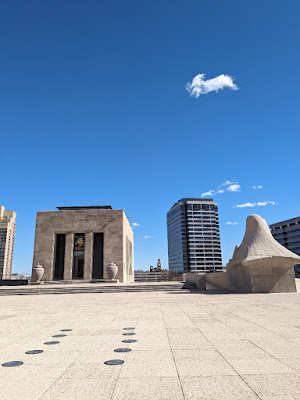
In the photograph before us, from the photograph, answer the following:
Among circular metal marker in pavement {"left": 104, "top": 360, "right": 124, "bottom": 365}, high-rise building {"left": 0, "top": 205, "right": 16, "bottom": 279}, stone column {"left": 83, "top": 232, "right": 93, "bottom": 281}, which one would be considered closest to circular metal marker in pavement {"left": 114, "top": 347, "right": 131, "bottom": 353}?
circular metal marker in pavement {"left": 104, "top": 360, "right": 124, "bottom": 365}

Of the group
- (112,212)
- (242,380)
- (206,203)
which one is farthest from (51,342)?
(206,203)

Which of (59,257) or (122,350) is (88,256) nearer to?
(59,257)

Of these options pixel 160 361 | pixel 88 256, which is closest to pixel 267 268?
pixel 160 361

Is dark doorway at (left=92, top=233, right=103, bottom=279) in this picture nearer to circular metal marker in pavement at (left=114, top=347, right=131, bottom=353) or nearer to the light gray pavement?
the light gray pavement

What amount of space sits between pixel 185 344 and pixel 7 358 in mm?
3272

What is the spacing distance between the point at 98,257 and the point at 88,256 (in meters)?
1.59

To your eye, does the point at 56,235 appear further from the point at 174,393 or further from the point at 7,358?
the point at 174,393

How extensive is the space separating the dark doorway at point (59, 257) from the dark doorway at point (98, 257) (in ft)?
14.5

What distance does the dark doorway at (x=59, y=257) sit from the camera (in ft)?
126

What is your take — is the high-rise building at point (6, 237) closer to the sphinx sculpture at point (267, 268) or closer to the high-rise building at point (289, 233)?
the high-rise building at point (289, 233)

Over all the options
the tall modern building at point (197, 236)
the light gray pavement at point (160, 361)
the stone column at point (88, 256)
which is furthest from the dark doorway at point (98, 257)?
the tall modern building at point (197, 236)

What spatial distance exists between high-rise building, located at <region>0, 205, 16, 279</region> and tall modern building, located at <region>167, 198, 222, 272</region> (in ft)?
379

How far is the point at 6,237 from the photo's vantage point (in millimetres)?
180875

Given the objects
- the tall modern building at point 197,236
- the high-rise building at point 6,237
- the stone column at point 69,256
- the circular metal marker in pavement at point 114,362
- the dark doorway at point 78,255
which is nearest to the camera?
the circular metal marker in pavement at point 114,362
